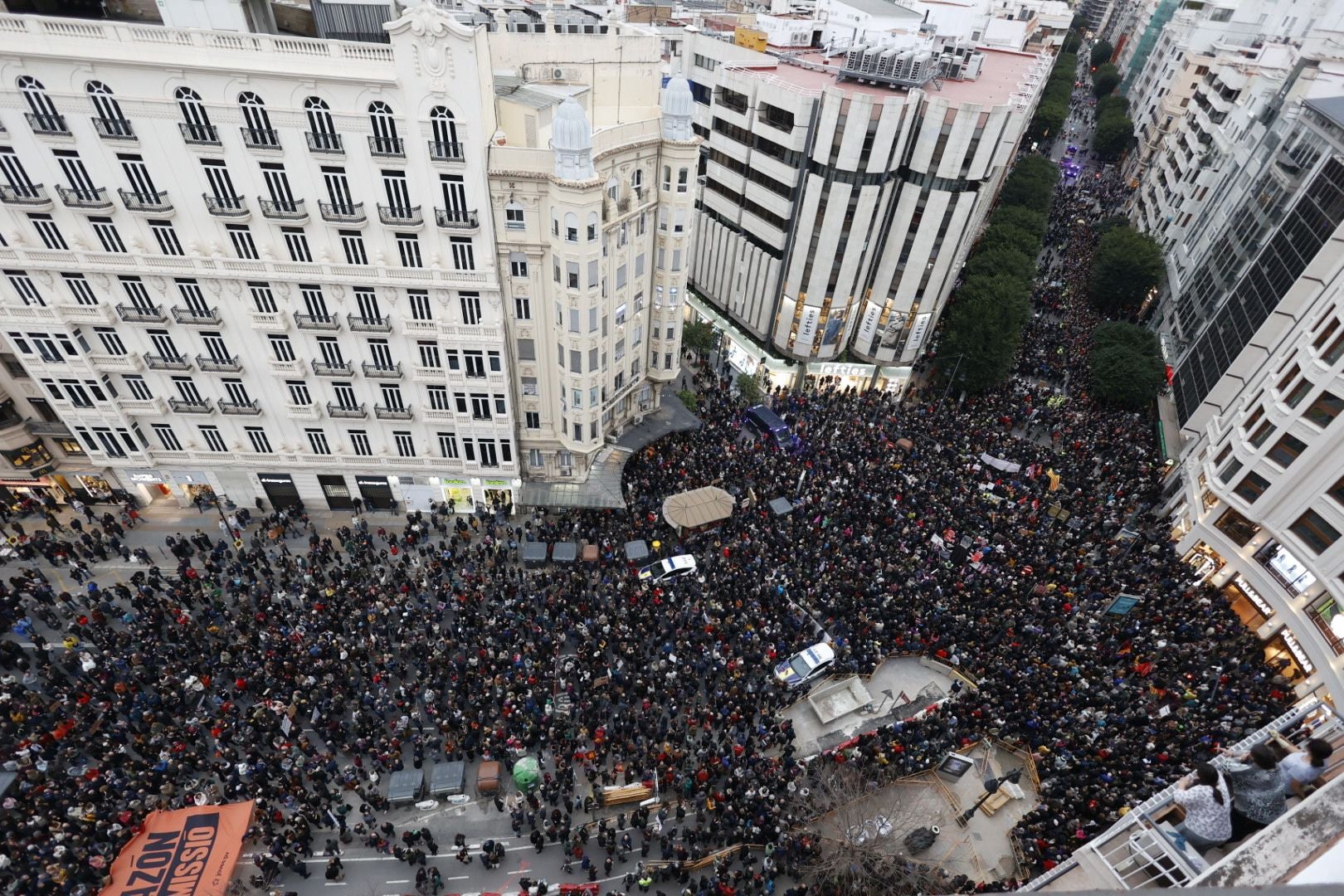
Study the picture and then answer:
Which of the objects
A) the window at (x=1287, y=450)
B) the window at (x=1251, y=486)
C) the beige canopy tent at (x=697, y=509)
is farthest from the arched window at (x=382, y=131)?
the window at (x=1251, y=486)

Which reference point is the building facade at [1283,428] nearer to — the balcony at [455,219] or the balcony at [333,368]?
the balcony at [455,219]

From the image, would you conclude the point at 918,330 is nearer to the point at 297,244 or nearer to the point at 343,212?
the point at 343,212

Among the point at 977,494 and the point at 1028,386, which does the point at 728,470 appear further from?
the point at 1028,386

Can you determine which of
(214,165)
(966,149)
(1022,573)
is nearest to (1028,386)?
(966,149)

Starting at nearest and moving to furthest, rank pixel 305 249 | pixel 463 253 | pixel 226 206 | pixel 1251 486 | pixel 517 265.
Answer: pixel 226 206
pixel 305 249
pixel 463 253
pixel 517 265
pixel 1251 486

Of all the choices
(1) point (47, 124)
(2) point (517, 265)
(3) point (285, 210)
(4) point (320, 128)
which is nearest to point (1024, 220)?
(2) point (517, 265)

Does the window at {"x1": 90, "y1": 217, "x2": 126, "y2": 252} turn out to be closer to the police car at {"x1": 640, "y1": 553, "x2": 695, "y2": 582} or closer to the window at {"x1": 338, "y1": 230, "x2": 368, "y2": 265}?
the window at {"x1": 338, "y1": 230, "x2": 368, "y2": 265}

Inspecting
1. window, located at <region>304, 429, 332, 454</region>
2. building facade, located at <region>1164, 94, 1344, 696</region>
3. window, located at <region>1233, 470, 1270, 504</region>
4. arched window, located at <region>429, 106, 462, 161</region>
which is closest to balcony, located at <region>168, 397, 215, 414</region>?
window, located at <region>304, 429, 332, 454</region>

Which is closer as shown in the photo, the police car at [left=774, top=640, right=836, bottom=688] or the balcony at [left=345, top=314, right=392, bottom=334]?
the police car at [left=774, top=640, right=836, bottom=688]
